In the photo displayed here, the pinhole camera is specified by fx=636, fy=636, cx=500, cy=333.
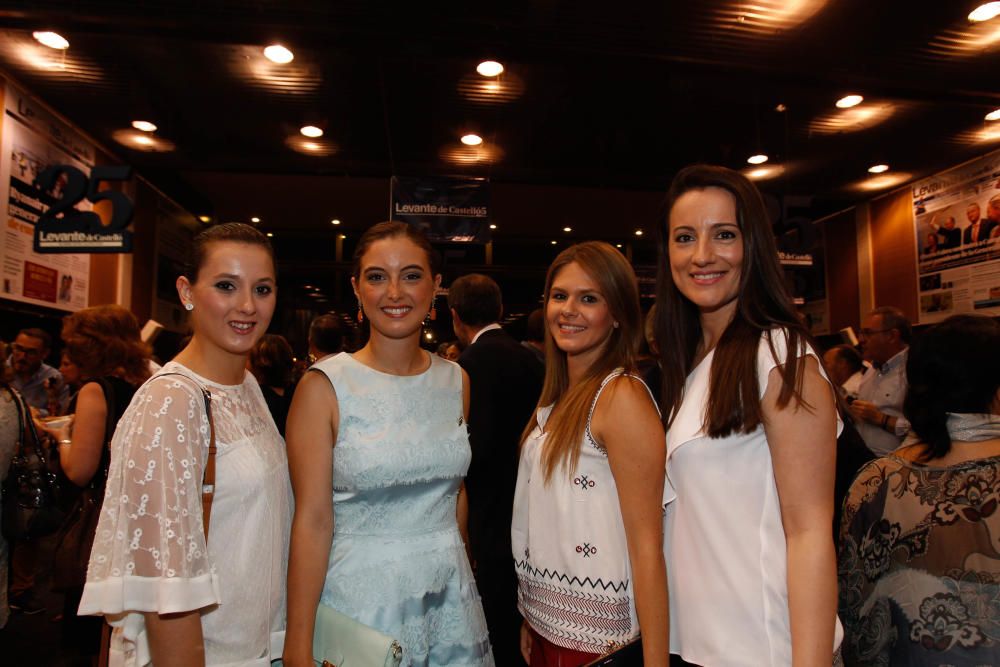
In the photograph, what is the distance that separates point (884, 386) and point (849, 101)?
3129 mm

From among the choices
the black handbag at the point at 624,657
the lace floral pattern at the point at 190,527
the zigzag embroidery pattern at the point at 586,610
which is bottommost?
the black handbag at the point at 624,657

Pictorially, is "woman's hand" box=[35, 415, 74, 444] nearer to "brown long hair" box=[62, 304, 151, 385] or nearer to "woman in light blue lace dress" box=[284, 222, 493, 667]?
"brown long hair" box=[62, 304, 151, 385]

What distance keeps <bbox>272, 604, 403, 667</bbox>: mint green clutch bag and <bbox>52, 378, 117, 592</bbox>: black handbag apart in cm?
177

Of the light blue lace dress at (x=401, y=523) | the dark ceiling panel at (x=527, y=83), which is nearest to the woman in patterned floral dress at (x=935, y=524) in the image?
the light blue lace dress at (x=401, y=523)

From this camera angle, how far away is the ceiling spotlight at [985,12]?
15.7 feet

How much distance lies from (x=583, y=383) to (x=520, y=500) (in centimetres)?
40

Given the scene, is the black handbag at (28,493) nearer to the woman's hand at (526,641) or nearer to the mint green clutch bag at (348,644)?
the mint green clutch bag at (348,644)

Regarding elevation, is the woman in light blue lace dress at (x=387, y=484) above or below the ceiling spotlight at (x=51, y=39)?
below

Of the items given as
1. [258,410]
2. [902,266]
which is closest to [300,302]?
[902,266]

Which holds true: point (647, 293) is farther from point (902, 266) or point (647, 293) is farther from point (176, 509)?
point (176, 509)

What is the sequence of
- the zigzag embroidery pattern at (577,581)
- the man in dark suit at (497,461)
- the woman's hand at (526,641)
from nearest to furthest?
the zigzag embroidery pattern at (577,581), the woman's hand at (526,641), the man in dark suit at (497,461)

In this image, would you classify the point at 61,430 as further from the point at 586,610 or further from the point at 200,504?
the point at 586,610

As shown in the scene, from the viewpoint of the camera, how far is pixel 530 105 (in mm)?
6438

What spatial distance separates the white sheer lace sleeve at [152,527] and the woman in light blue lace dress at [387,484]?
0.99 feet
